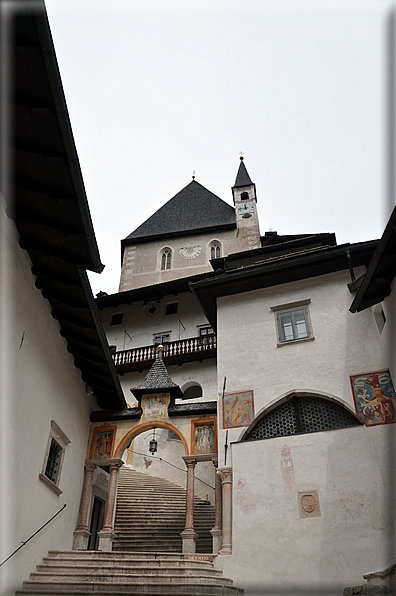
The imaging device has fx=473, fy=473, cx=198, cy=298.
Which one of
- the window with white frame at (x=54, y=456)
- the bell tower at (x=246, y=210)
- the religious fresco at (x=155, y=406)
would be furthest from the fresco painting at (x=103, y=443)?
the bell tower at (x=246, y=210)

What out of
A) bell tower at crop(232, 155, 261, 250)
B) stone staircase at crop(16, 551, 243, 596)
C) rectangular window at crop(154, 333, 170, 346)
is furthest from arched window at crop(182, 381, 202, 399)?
stone staircase at crop(16, 551, 243, 596)

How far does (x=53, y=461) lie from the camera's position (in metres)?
12.3

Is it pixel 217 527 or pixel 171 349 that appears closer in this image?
pixel 217 527

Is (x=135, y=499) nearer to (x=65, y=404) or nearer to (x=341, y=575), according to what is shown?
(x=65, y=404)

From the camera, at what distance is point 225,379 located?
1291cm

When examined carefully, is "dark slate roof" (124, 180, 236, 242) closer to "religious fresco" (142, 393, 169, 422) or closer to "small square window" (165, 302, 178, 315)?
"small square window" (165, 302, 178, 315)

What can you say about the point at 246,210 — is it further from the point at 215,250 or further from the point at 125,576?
the point at 125,576

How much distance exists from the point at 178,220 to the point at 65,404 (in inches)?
983

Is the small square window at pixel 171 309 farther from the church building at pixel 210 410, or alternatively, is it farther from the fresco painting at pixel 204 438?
the fresco painting at pixel 204 438

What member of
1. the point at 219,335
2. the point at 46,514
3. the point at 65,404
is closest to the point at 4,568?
the point at 46,514

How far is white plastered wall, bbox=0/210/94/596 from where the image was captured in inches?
373

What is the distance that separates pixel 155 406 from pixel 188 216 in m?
23.9

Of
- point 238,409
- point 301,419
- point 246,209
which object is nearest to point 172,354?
point 238,409

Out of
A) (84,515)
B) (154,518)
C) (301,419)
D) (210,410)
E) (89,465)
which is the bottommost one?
(84,515)
